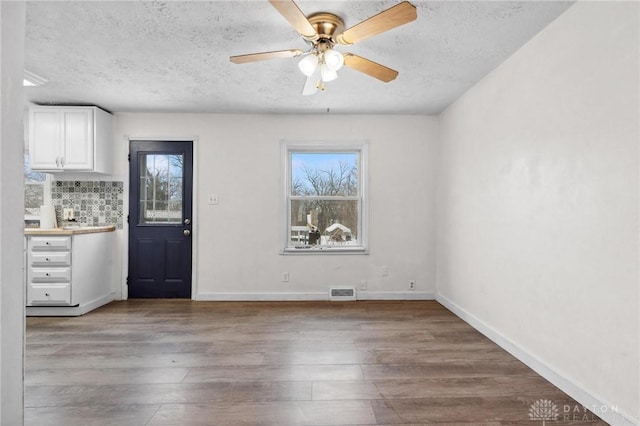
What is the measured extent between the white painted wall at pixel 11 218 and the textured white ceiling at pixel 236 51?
1.51 metres

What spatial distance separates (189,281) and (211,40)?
9.88 feet

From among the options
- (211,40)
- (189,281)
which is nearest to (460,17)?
(211,40)

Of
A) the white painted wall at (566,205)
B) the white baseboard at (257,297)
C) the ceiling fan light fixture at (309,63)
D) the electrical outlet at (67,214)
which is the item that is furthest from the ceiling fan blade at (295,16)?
the electrical outlet at (67,214)

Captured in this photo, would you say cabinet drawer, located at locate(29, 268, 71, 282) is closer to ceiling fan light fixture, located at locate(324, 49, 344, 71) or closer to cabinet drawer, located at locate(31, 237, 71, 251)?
cabinet drawer, located at locate(31, 237, 71, 251)

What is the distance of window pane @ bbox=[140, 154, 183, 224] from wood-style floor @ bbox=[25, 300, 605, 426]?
4.39ft

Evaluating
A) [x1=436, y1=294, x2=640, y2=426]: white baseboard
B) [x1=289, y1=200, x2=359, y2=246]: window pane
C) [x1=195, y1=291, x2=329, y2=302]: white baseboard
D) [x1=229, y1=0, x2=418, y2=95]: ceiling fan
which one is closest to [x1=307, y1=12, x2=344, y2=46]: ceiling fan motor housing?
[x1=229, y1=0, x2=418, y2=95]: ceiling fan

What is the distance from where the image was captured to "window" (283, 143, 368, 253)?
4.53 m

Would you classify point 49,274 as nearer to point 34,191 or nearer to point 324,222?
point 34,191

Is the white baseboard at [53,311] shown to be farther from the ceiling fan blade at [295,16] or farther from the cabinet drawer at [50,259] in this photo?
the ceiling fan blade at [295,16]

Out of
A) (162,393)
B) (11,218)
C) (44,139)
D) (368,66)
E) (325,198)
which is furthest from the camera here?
(325,198)

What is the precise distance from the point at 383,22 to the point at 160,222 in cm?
372

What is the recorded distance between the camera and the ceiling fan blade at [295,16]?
1.75m

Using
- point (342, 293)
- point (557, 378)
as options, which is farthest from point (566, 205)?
point (342, 293)

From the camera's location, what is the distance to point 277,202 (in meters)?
4.44
